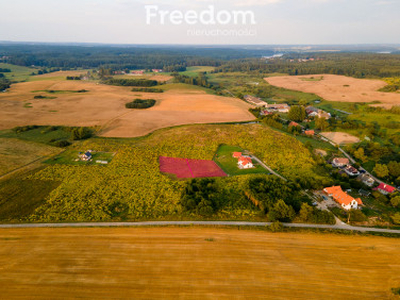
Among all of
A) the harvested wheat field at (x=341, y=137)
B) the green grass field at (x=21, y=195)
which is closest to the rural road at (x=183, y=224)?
the green grass field at (x=21, y=195)

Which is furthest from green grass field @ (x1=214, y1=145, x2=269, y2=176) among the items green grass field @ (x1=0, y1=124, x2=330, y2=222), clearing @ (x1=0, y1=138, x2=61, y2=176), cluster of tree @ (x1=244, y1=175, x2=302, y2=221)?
clearing @ (x1=0, y1=138, x2=61, y2=176)

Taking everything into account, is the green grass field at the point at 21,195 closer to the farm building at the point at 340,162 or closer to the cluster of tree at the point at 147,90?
the farm building at the point at 340,162

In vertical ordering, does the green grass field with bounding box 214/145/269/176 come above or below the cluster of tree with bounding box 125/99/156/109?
below

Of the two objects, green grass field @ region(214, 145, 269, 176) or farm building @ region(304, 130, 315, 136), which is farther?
farm building @ region(304, 130, 315, 136)

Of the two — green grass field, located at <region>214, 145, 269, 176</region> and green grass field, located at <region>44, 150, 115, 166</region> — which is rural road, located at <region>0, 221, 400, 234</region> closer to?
green grass field, located at <region>214, 145, 269, 176</region>

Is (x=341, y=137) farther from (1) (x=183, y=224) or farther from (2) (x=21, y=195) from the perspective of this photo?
(2) (x=21, y=195)

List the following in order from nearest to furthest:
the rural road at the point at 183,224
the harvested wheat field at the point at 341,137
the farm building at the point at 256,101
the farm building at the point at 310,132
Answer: the rural road at the point at 183,224 → the harvested wheat field at the point at 341,137 → the farm building at the point at 310,132 → the farm building at the point at 256,101

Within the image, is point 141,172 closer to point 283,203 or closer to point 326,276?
point 283,203
